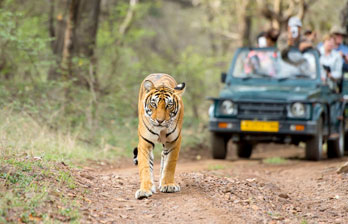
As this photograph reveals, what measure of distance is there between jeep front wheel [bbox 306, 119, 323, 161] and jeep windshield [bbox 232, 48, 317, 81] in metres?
1.15

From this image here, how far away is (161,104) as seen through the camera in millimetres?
6234

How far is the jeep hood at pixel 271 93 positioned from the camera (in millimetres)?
10703

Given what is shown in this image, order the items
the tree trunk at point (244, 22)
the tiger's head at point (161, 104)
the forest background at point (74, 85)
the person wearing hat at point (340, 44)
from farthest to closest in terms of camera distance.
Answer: the tree trunk at point (244, 22) → the person wearing hat at point (340, 44) → the forest background at point (74, 85) → the tiger's head at point (161, 104)

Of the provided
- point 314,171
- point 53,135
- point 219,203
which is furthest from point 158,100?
point 53,135

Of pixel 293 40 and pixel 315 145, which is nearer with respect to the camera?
pixel 315 145

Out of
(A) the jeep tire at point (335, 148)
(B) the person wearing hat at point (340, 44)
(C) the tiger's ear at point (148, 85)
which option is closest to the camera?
(C) the tiger's ear at point (148, 85)

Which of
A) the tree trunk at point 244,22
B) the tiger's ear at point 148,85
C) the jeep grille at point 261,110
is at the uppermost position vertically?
the tree trunk at point 244,22

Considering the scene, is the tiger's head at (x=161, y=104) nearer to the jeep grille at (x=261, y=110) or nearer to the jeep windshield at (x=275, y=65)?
the jeep grille at (x=261, y=110)

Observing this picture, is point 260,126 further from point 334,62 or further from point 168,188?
point 168,188

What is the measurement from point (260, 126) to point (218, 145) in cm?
100

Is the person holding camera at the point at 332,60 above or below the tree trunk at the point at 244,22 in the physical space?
below

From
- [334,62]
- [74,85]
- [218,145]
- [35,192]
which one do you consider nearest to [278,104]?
[218,145]

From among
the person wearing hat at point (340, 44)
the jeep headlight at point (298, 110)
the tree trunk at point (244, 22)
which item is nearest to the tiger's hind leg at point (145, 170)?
the jeep headlight at point (298, 110)

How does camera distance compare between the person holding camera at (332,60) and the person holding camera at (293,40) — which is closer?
the person holding camera at (293,40)
